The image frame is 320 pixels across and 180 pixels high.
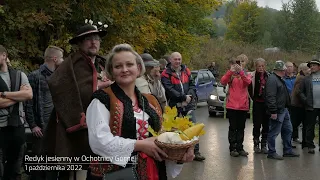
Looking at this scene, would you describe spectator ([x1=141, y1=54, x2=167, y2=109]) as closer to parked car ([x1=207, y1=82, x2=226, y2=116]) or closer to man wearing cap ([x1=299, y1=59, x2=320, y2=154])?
man wearing cap ([x1=299, y1=59, x2=320, y2=154])

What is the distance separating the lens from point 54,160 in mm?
4254

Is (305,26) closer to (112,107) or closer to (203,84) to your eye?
(203,84)

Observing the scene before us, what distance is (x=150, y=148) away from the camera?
279 centimetres

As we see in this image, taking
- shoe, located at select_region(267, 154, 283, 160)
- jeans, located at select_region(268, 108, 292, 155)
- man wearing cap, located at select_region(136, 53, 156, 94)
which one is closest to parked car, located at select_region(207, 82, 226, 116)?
jeans, located at select_region(268, 108, 292, 155)

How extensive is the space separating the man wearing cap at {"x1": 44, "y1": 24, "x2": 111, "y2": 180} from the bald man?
357 centimetres

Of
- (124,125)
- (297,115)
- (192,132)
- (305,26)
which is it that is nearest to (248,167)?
(297,115)

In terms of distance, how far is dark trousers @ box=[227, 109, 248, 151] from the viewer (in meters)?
8.41

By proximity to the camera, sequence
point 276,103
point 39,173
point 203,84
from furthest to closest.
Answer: point 203,84 < point 276,103 < point 39,173

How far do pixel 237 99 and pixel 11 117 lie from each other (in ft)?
15.6

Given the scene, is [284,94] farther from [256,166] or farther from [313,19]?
[313,19]

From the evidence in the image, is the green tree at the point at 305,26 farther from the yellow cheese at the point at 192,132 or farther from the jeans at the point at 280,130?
the yellow cheese at the point at 192,132

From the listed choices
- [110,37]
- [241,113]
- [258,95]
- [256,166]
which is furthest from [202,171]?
[110,37]

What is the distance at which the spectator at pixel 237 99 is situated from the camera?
8234 millimetres

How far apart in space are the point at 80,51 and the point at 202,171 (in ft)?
13.0
